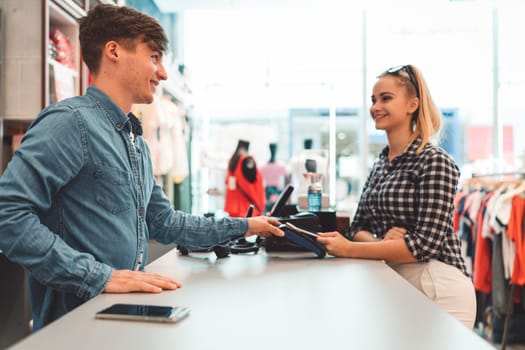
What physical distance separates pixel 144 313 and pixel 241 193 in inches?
160

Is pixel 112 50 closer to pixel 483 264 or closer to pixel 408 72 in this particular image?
pixel 408 72

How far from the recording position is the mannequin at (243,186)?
4.97 m

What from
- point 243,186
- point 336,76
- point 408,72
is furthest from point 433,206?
point 336,76

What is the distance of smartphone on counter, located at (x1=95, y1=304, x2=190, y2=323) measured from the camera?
93cm

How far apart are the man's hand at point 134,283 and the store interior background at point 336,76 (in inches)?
185

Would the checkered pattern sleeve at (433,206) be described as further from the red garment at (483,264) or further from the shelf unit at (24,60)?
the red garment at (483,264)

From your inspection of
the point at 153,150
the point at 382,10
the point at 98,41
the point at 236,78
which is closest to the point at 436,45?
the point at 382,10

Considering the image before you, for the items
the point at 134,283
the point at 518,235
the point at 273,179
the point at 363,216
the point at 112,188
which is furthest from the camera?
the point at 273,179

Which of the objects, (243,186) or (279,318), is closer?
(279,318)

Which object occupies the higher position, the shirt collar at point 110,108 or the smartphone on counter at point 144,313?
the shirt collar at point 110,108

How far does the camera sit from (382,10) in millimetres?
5879

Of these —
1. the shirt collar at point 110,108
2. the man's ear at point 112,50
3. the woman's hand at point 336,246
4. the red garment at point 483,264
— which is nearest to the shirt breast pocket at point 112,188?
the shirt collar at point 110,108

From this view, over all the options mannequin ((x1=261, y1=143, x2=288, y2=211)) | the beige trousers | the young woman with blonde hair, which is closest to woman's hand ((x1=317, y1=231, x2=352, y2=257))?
the young woman with blonde hair

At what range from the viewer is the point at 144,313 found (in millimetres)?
960
